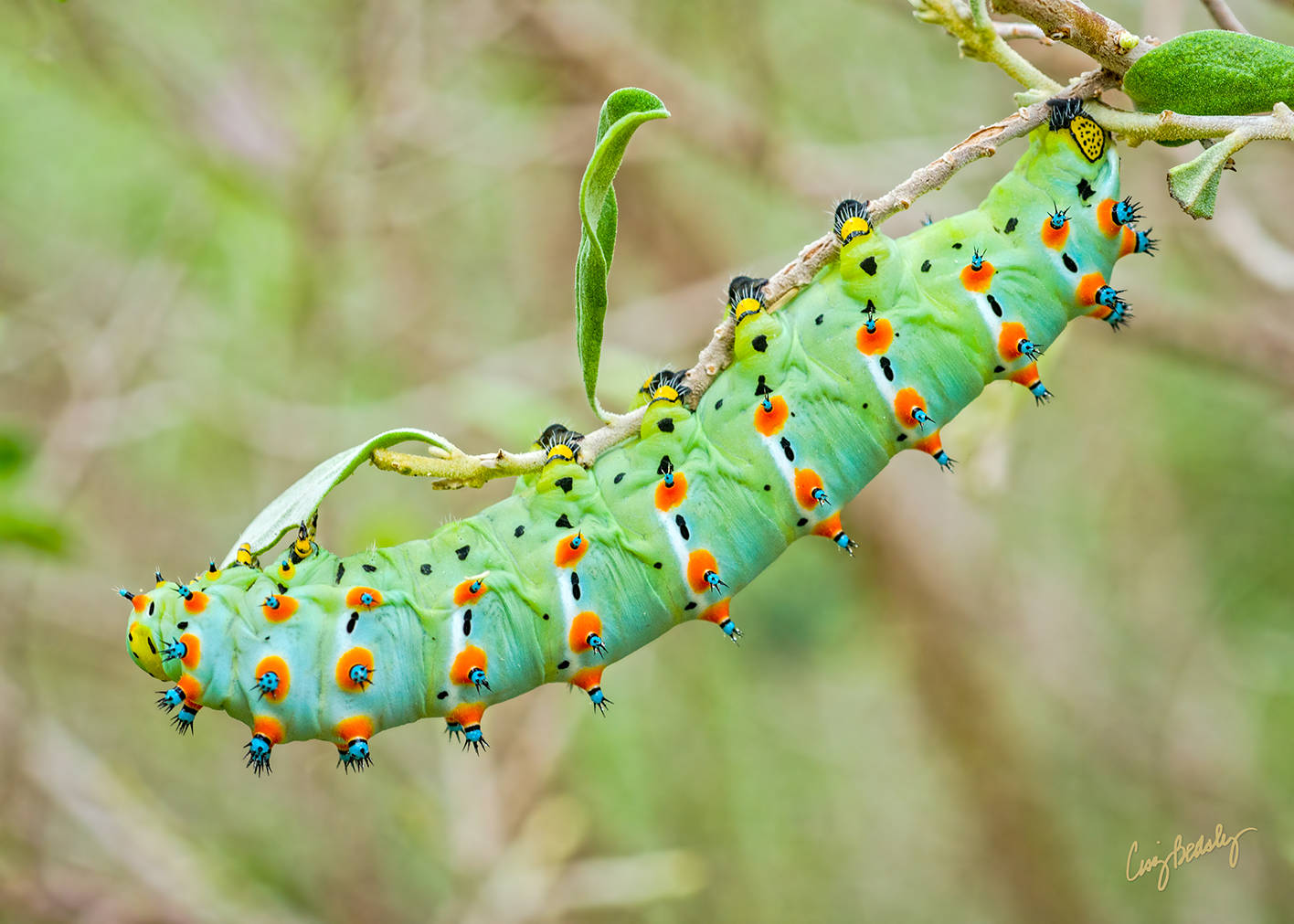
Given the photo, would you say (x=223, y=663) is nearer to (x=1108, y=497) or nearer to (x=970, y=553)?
(x=970, y=553)

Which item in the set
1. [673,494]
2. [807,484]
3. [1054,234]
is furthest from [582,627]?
[1054,234]

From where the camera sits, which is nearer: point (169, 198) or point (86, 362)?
point (86, 362)

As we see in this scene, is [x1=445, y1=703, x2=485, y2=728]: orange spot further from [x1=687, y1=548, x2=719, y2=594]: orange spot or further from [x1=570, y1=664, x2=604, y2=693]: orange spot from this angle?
[x1=687, y1=548, x2=719, y2=594]: orange spot

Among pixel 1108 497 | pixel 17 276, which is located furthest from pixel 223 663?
pixel 1108 497

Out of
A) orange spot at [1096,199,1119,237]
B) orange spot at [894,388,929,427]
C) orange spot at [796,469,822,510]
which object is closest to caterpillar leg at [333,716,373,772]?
orange spot at [796,469,822,510]

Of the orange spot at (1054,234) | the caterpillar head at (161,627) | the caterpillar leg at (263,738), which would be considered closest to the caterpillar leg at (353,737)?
the caterpillar leg at (263,738)

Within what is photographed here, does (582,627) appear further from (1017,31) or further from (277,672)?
(1017,31)
